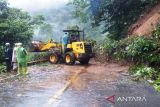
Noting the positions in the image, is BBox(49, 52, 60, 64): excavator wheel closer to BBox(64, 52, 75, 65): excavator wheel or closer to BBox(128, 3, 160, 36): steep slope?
BBox(64, 52, 75, 65): excavator wheel

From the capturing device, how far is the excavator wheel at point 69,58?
24.3m

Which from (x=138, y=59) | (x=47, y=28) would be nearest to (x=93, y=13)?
(x=138, y=59)

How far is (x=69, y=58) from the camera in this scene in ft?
80.9

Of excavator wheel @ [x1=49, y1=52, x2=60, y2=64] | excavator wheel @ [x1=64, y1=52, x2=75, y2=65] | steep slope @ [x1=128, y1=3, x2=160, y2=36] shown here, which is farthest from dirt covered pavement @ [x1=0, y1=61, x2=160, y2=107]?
steep slope @ [x1=128, y1=3, x2=160, y2=36]

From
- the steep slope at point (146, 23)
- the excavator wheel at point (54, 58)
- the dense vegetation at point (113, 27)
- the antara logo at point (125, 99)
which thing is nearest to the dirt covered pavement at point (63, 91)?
the antara logo at point (125, 99)

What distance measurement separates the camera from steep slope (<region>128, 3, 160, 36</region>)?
1035 inches

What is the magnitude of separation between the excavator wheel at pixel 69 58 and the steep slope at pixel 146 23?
5716 millimetres

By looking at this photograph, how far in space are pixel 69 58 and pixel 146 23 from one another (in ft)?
24.0

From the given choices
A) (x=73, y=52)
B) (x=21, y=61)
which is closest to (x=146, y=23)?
(x=73, y=52)

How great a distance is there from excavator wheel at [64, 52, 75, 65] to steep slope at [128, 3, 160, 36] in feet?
18.8

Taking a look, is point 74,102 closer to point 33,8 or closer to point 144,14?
point 144,14

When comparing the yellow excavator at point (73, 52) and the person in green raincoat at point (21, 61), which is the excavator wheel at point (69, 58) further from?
the person in green raincoat at point (21, 61)

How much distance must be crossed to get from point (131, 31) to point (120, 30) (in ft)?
9.78

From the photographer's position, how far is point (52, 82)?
1485 cm
